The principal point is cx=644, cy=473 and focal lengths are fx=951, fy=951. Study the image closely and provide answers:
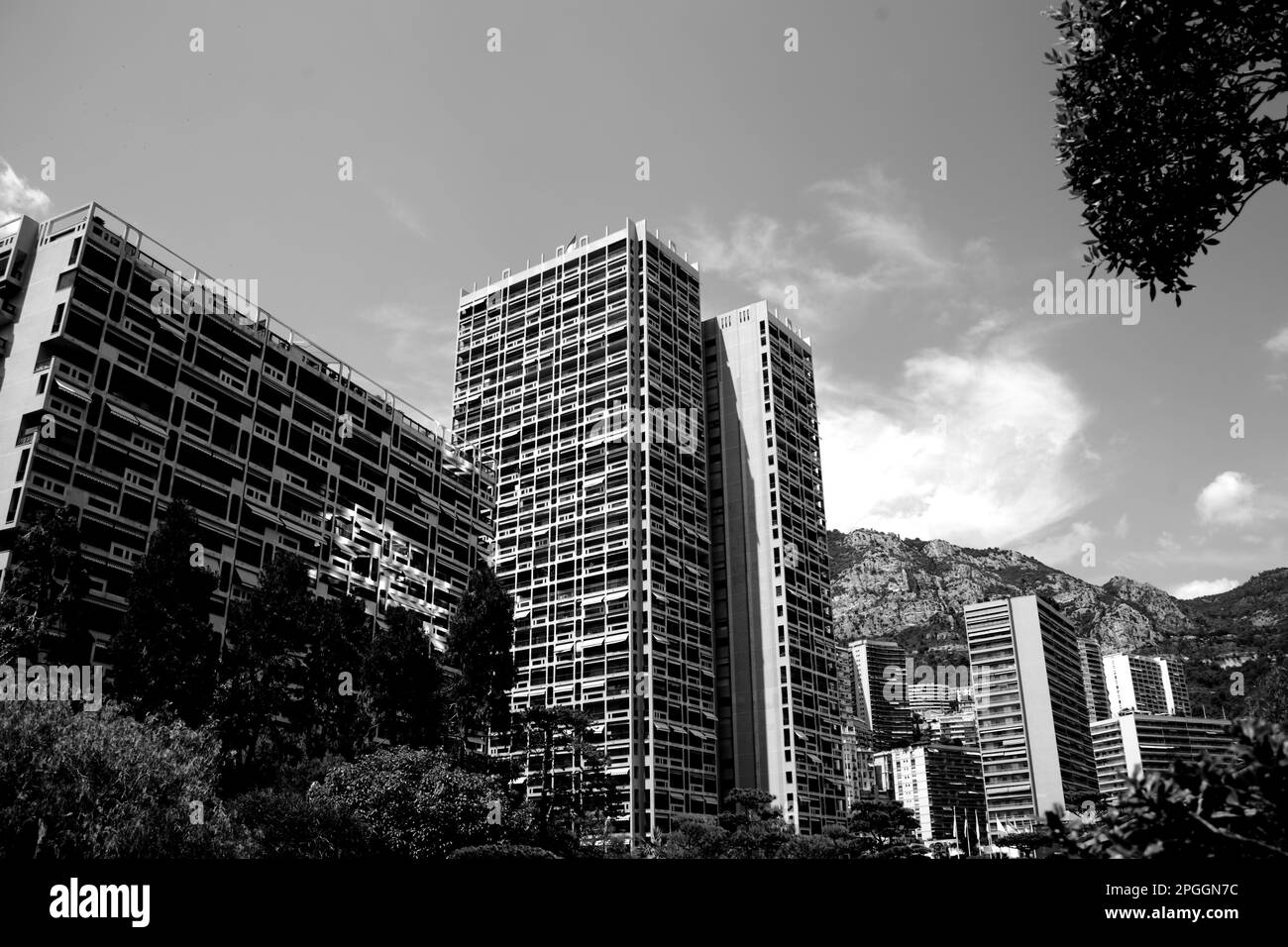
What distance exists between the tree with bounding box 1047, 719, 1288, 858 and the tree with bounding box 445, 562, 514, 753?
51369 millimetres

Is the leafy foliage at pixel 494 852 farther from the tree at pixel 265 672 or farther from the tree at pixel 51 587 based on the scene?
the tree at pixel 51 587

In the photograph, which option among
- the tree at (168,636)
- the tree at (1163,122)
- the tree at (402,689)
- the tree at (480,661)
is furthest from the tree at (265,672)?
the tree at (1163,122)

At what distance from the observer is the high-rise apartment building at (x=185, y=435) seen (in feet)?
182

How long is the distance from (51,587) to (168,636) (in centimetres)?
741

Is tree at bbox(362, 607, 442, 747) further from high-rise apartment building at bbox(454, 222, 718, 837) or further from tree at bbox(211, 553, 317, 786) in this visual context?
high-rise apartment building at bbox(454, 222, 718, 837)

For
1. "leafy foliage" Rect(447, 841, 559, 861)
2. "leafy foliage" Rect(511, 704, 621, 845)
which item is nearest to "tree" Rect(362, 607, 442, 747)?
"leafy foliage" Rect(511, 704, 621, 845)

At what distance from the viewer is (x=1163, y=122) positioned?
1302 centimetres

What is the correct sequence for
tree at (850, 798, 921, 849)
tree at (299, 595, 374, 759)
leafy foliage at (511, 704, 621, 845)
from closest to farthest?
tree at (299, 595, 374, 759) < leafy foliage at (511, 704, 621, 845) < tree at (850, 798, 921, 849)

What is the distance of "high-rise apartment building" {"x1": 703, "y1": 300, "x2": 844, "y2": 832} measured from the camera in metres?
104

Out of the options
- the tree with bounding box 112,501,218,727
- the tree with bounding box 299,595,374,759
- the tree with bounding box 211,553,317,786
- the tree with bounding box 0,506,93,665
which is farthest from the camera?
the tree with bounding box 299,595,374,759

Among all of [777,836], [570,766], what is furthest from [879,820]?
[570,766]

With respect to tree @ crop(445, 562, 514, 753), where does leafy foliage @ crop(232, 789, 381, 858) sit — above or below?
below

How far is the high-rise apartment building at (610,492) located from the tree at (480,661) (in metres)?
37.4

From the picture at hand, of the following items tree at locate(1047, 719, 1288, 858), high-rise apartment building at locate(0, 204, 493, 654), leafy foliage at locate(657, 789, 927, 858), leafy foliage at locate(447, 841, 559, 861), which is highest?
high-rise apartment building at locate(0, 204, 493, 654)
